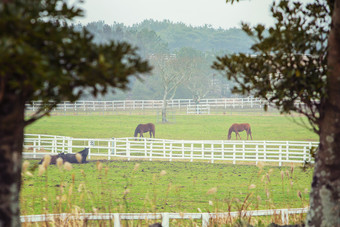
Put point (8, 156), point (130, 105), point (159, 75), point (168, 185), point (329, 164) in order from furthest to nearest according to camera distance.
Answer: point (159, 75) < point (130, 105) < point (168, 185) < point (329, 164) < point (8, 156)

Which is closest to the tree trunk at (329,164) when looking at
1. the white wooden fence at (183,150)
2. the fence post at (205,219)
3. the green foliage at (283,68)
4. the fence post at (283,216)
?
the green foliage at (283,68)

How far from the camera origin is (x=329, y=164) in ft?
12.7

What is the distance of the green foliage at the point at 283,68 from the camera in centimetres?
383

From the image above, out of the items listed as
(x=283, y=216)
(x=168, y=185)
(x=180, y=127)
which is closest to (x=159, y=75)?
(x=180, y=127)

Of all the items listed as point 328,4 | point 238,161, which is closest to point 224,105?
point 238,161

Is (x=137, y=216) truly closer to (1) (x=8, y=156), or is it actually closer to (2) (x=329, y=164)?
(2) (x=329, y=164)

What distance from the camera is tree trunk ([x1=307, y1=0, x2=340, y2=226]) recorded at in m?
3.87

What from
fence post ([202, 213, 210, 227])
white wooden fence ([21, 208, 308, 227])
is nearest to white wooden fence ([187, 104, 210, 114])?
white wooden fence ([21, 208, 308, 227])

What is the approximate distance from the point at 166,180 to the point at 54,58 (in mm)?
13325

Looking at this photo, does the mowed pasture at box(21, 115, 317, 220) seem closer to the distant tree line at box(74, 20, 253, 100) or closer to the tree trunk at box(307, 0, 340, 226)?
the tree trunk at box(307, 0, 340, 226)

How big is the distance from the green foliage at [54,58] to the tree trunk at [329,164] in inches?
85.7

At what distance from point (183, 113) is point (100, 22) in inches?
1982

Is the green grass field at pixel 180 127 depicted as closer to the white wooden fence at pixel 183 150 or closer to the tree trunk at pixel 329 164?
the white wooden fence at pixel 183 150

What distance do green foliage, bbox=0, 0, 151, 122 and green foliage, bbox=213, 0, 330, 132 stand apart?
1500mm
